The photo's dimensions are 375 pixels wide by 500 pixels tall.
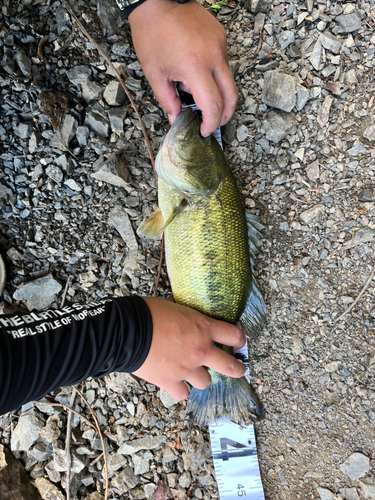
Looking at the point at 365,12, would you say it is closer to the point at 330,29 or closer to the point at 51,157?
the point at 330,29

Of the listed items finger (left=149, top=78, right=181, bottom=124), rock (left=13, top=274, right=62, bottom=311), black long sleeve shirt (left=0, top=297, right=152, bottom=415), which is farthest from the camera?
rock (left=13, top=274, right=62, bottom=311)

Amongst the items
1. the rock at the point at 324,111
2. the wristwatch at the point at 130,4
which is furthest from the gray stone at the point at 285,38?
the wristwatch at the point at 130,4

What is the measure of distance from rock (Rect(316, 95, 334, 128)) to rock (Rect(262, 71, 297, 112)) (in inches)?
7.9

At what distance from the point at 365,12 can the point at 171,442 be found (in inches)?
127

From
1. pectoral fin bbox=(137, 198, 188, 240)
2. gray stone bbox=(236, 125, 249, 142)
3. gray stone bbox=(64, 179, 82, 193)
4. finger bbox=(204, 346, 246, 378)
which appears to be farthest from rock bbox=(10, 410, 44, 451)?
gray stone bbox=(236, 125, 249, 142)

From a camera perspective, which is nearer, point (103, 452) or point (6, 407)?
point (6, 407)

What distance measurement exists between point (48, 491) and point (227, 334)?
1695 mm

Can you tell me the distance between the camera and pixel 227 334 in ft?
7.13

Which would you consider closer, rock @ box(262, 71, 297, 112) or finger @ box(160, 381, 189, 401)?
finger @ box(160, 381, 189, 401)

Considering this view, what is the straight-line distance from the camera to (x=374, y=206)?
255cm

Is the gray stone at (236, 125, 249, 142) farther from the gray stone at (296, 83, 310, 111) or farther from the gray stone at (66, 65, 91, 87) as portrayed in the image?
the gray stone at (66, 65, 91, 87)

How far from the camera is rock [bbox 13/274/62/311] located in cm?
258

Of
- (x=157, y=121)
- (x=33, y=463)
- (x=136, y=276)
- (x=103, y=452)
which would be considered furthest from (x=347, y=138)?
(x=33, y=463)

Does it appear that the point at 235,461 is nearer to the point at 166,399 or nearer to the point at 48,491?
the point at 166,399
